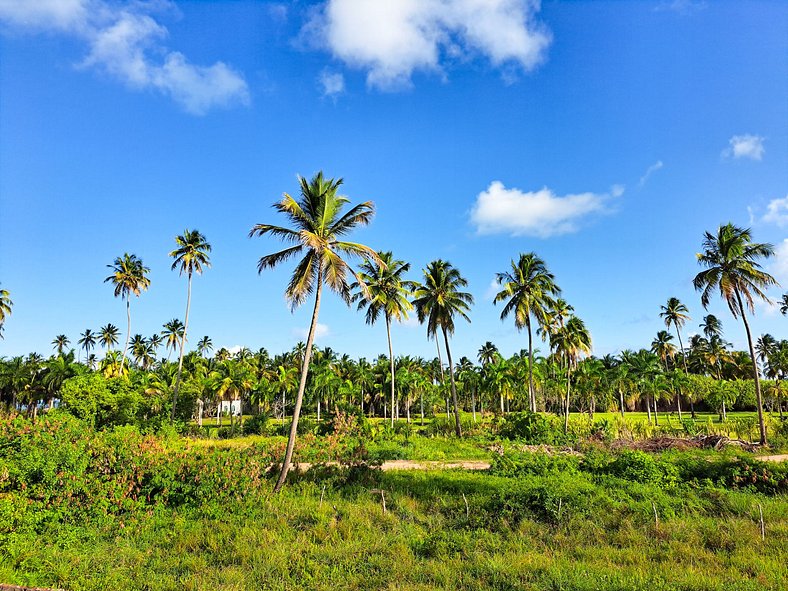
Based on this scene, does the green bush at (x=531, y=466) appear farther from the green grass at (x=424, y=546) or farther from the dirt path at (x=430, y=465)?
the green grass at (x=424, y=546)

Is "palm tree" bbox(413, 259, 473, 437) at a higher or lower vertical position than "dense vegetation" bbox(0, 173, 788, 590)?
higher

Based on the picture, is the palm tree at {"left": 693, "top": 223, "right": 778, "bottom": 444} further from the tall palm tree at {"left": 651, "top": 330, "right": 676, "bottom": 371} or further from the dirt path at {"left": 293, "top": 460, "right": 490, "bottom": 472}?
the tall palm tree at {"left": 651, "top": 330, "right": 676, "bottom": 371}

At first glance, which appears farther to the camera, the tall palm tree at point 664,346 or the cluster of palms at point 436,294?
the tall palm tree at point 664,346

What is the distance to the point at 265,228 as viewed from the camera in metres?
19.1

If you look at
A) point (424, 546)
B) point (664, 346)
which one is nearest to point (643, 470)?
point (424, 546)

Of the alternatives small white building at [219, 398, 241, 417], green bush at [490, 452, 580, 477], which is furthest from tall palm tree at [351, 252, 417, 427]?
small white building at [219, 398, 241, 417]

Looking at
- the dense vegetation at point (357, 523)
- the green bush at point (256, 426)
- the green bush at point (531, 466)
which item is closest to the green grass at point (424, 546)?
the dense vegetation at point (357, 523)

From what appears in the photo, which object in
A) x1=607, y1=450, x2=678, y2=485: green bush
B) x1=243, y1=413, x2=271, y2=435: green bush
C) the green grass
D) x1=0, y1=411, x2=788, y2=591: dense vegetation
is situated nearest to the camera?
the green grass

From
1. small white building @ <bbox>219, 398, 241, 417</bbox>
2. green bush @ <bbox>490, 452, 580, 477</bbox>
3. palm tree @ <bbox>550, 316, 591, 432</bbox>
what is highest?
palm tree @ <bbox>550, 316, 591, 432</bbox>

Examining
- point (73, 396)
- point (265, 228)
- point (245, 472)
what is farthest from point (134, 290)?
point (245, 472)

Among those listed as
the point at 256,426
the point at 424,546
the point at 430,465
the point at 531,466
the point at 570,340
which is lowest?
the point at 424,546

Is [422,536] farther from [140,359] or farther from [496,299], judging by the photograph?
[140,359]

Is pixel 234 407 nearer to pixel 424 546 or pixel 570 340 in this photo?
pixel 570 340

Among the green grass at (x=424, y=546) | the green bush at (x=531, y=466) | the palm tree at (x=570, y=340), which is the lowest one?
the green grass at (x=424, y=546)
